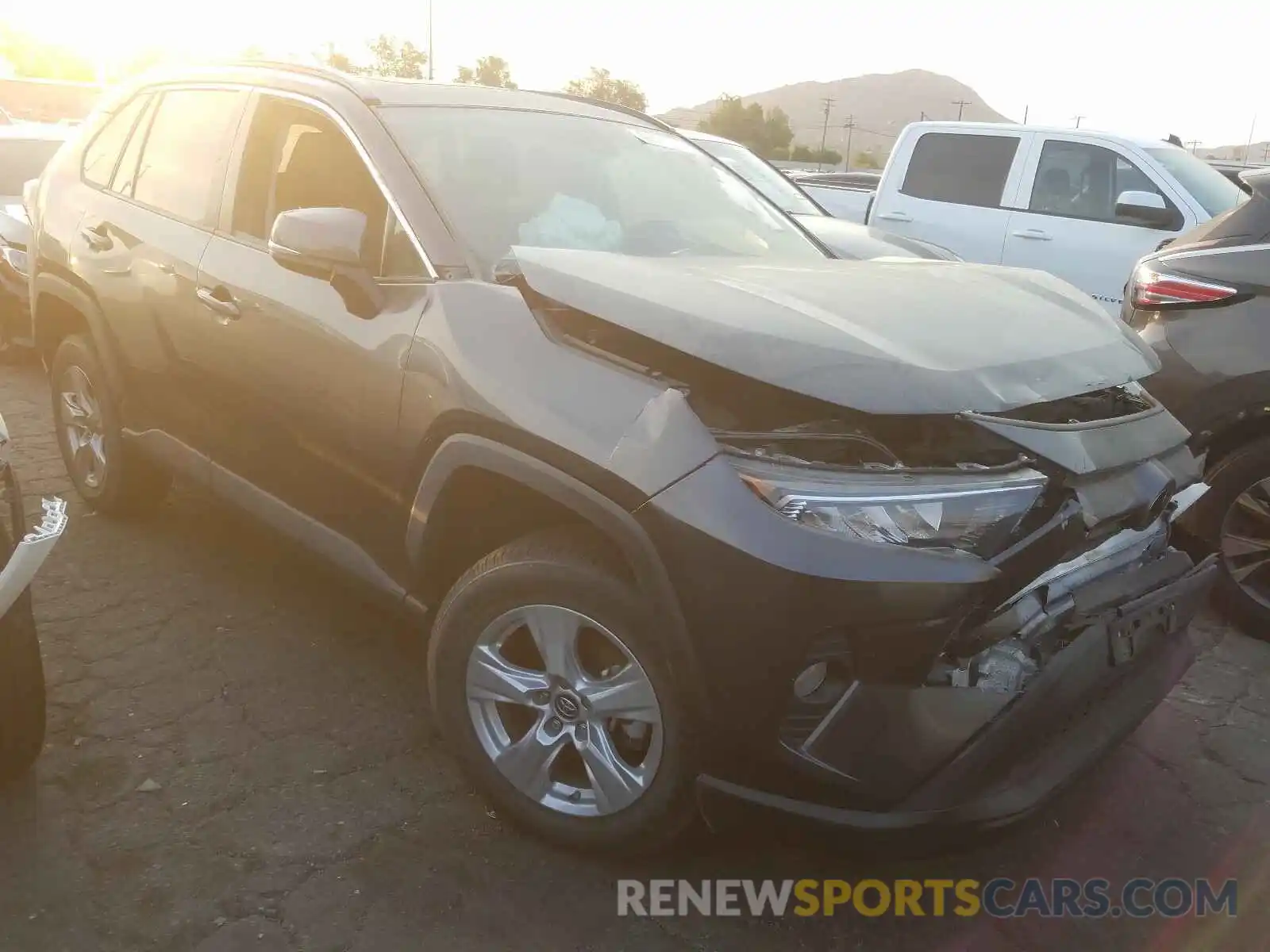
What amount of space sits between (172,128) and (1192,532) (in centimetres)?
363

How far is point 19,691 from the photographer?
2578 millimetres

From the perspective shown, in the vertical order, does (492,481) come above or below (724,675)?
above

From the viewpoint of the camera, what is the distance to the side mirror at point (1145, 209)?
22.2 ft

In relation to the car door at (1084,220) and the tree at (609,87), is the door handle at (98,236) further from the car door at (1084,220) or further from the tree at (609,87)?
the tree at (609,87)

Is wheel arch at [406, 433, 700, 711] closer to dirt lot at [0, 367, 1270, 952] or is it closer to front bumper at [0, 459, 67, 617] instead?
dirt lot at [0, 367, 1270, 952]

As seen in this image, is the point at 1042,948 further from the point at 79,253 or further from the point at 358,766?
the point at 79,253

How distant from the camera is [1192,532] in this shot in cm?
284

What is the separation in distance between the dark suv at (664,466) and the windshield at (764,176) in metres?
4.76

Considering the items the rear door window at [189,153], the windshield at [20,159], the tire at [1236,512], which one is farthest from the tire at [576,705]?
the windshield at [20,159]

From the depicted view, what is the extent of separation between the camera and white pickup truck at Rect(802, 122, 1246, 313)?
7324mm

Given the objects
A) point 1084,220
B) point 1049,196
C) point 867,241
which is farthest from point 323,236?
point 1049,196

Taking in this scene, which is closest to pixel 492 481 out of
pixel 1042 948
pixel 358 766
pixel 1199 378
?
pixel 358 766

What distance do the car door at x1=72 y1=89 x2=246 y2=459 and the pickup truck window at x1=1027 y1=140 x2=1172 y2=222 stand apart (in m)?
6.14

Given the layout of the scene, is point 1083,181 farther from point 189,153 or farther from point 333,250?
point 333,250
